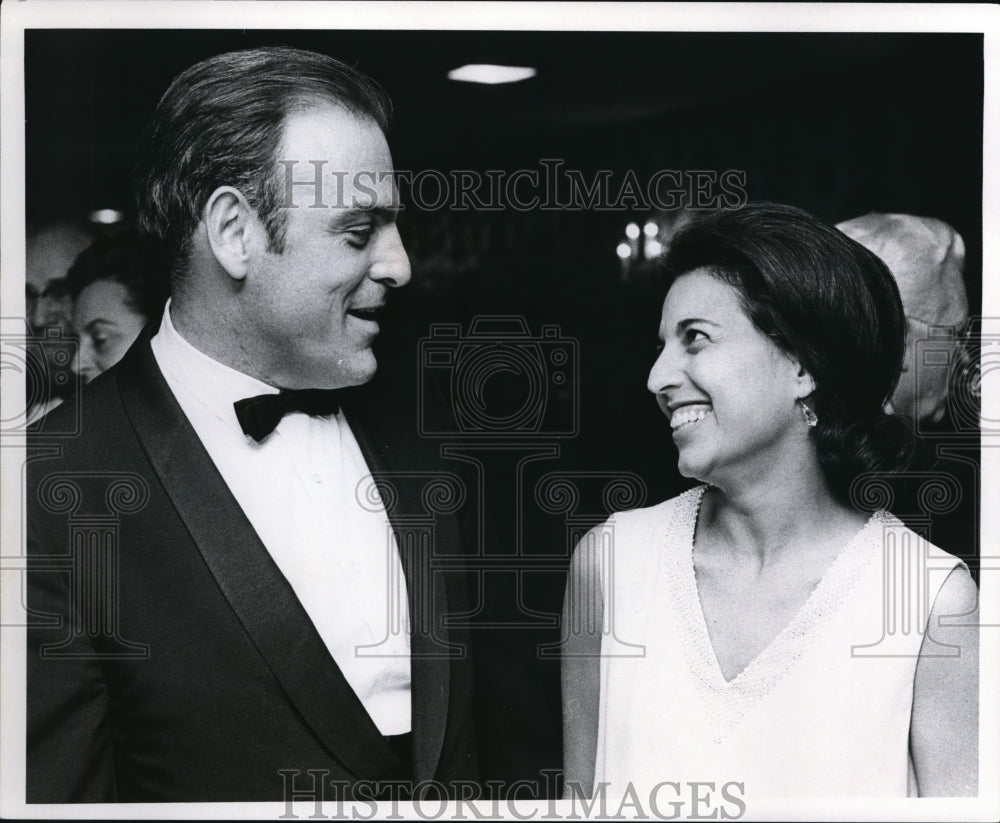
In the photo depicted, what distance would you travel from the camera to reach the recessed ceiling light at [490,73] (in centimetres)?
286

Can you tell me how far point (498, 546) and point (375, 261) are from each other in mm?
757

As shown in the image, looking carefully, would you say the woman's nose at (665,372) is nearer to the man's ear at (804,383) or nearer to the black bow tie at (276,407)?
the man's ear at (804,383)

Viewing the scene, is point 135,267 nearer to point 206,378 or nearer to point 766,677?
point 206,378

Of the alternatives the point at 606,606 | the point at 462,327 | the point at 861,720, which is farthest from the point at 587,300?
the point at 861,720

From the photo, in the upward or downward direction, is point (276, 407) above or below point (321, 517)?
above

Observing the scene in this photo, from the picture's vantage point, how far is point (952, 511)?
297 centimetres

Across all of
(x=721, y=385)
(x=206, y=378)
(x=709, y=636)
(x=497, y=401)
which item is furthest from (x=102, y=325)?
(x=709, y=636)

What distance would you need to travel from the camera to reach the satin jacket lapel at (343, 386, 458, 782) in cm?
287

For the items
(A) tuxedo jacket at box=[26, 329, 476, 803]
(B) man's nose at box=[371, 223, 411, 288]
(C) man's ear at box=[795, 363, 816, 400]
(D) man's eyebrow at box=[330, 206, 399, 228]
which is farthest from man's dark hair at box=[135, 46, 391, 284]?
(C) man's ear at box=[795, 363, 816, 400]

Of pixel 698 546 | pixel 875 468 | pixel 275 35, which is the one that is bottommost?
pixel 698 546

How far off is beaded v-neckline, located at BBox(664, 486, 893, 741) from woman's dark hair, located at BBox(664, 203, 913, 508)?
0.16 meters

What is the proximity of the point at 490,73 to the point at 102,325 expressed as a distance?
44.2 inches

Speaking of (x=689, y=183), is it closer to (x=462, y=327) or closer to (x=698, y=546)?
(x=462, y=327)

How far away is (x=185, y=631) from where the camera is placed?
9.16 feet
